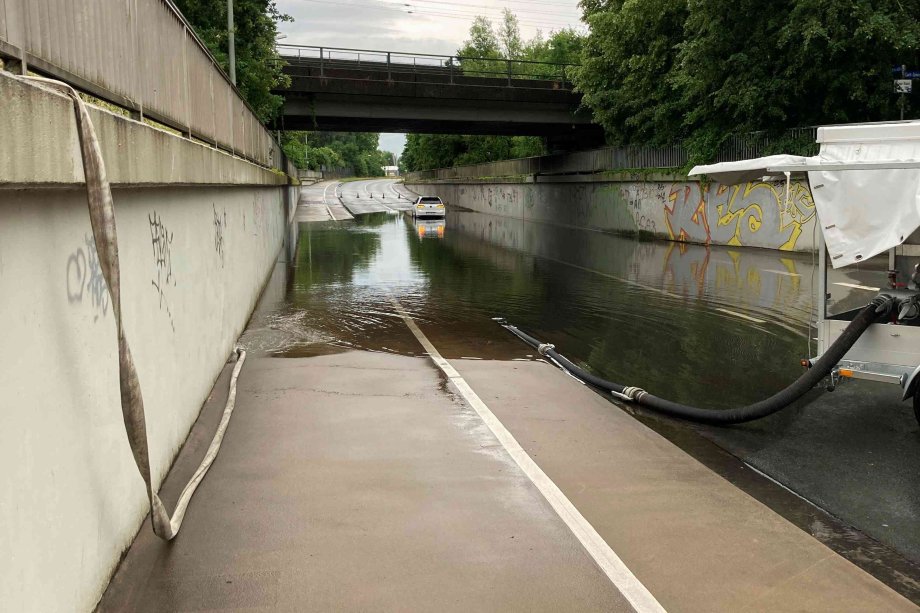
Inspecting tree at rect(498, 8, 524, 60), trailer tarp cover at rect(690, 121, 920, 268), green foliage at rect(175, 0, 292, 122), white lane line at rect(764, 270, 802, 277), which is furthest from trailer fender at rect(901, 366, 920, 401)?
tree at rect(498, 8, 524, 60)

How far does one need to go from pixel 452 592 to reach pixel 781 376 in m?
6.44

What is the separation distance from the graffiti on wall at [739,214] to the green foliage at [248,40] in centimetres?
1511

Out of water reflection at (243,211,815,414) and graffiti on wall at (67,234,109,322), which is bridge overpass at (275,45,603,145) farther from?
graffiti on wall at (67,234,109,322)

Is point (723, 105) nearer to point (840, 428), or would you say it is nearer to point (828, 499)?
point (840, 428)

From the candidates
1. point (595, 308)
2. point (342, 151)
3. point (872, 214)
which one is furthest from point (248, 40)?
point (342, 151)

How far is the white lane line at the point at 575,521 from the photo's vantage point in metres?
4.16

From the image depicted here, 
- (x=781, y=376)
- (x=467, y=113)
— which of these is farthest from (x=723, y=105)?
(x=781, y=376)

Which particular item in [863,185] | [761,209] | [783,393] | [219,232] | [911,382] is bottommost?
[783,393]

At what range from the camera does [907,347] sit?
6.96m

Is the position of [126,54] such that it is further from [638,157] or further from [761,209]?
[638,157]

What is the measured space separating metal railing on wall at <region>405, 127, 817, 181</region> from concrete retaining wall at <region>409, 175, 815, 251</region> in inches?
24.8

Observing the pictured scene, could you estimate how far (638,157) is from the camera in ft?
118

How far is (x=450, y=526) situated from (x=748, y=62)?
24.4 m

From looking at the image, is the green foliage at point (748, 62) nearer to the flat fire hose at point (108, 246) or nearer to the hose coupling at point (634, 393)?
the hose coupling at point (634, 393)
